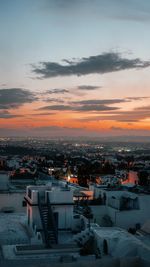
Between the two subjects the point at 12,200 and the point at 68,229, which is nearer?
the point at 68,229

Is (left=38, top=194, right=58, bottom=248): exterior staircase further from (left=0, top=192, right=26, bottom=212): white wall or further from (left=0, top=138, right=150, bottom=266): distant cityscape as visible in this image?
(left=0, top=192, right=26, bottom=212): white wall

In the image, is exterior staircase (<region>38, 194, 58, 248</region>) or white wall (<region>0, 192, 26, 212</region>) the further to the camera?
white wall (<region>0, 192, 26, 212</region>)

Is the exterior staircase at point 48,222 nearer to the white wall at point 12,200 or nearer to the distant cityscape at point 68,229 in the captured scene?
the distant cityscape at point 68,229

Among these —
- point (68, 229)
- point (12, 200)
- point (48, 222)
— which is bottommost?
point (68, 229)

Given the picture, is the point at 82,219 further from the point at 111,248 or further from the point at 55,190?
the point at 111,248

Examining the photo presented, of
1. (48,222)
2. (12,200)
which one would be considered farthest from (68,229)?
(12,200)

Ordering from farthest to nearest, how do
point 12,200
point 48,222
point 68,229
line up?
1. point 12,200
2. point 68,229
3. point 48,222

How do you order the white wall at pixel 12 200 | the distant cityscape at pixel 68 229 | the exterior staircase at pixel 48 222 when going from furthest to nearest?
the white wall at pixel 12 200, the exterior staircase at pixel 48 222, the distant cityscape at pixel 68 229

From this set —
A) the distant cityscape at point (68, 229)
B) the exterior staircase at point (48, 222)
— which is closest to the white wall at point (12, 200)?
the distant cityscape at point (68, 229)

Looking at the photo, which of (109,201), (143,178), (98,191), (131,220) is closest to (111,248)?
(131,220)

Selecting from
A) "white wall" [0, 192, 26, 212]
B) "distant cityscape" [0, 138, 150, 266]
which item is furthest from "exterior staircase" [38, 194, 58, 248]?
"white wall" [0, 192, 26, 212]

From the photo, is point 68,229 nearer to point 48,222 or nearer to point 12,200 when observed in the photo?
point 48,222
